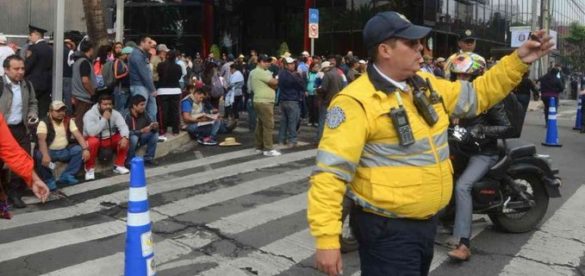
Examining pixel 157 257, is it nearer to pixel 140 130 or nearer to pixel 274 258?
pixel 274 258

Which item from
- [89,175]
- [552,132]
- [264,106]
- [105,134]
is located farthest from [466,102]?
[552,132]

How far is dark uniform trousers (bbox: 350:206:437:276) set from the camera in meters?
2.74

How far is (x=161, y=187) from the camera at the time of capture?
26.5ft

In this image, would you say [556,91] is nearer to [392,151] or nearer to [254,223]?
[254,223]

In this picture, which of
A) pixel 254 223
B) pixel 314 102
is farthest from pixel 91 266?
pixel 314 102

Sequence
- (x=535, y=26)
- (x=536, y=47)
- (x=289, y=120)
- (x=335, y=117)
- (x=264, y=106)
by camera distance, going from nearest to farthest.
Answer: (x=335, y=117) → (x=536, y=47) → (x=264, y=106) → (x=289, y=120) → (x=535, y=26)

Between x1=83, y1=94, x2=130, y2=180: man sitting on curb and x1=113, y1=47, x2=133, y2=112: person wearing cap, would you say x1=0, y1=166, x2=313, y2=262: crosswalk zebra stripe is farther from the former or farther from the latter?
x1=113, y1=47, x2=133, y2=112: person wearing cap

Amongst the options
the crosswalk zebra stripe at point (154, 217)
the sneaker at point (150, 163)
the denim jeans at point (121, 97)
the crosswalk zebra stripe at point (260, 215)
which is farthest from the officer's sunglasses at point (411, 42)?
the denim jeans at point (121, 97)

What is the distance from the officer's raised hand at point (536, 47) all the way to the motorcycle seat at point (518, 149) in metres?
2.79

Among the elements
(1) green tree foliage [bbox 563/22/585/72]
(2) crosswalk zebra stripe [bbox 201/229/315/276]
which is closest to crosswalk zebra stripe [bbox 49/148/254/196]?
(2) crosswalk zebra stripe [bbox 201/229/315/276]

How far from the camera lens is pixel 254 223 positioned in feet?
20.9

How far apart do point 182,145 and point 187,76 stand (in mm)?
4727

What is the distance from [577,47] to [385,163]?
6165cm

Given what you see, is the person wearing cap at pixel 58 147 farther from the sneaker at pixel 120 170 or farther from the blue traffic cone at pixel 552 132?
the blue traffic cone at pixel 552 132
